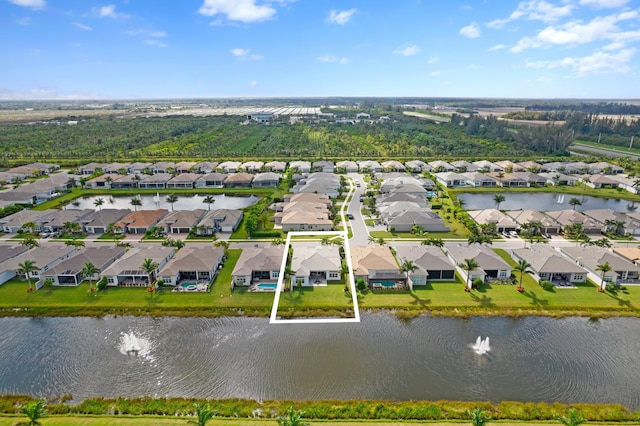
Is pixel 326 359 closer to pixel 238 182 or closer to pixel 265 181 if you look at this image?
pixel 265 181

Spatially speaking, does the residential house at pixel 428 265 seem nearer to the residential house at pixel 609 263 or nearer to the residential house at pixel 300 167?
the residential house at pixel 609 263

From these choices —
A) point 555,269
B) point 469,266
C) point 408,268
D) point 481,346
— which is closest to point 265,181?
point 408,268

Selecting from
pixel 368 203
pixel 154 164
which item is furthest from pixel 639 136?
pixel 154 164

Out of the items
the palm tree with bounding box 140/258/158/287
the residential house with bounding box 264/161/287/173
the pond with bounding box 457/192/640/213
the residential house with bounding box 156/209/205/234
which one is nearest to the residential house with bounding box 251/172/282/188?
the residential house with bounding box 264/161/287/173

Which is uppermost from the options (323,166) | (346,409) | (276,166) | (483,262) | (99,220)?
(323,166)

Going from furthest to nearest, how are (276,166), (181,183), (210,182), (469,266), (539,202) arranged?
(276,166)
(210,182)
(181,183)
(539,202)
(469,266)
